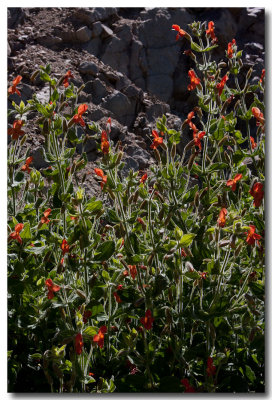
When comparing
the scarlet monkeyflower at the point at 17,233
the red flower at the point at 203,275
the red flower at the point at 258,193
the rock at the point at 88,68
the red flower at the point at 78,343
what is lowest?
the red flower at the point at 78,343

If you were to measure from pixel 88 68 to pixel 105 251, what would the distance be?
1.38 m

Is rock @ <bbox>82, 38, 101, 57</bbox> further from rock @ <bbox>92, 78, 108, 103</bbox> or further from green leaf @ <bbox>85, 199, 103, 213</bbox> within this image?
green leaf @ <bbox>85, 199, 103, 213</bbox>

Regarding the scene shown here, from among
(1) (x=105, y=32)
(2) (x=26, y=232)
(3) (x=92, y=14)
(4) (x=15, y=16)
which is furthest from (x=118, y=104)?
(2) (x=26, y=232)

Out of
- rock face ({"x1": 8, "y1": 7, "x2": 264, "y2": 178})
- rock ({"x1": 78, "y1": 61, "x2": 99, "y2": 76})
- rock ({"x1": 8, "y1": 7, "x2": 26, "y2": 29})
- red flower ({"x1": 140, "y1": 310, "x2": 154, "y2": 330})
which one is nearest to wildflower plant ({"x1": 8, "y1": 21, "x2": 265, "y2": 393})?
red flower ({"x1": 140, "y1": 310, "x2": 154, "y2": 330})

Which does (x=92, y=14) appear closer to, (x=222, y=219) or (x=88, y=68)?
(x=88, y=68)

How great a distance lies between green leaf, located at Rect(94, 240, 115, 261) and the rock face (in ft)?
2.95

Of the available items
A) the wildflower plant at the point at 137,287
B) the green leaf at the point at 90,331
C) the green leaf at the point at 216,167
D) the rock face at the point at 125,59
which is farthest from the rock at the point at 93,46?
the green leaf at the point at 90,331

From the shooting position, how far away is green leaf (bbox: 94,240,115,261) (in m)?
1.45

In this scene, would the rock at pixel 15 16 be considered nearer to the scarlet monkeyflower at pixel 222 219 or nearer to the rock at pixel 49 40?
the rock at pixel 49 40

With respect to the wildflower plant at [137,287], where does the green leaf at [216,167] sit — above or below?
above

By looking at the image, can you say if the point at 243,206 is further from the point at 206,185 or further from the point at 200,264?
the point at 200,264

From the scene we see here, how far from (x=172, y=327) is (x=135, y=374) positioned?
0.57 feet

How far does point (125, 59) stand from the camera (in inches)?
102

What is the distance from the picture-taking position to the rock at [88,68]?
255cm
